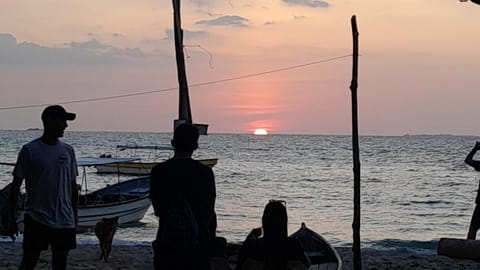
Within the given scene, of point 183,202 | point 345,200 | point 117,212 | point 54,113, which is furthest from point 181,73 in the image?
point 345,200

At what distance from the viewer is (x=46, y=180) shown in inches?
249

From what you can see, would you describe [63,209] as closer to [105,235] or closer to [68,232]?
[68,232]

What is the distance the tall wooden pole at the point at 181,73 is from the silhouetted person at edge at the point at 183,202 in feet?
11.2

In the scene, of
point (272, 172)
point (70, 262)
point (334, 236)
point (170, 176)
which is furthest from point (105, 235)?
point (272, 172)

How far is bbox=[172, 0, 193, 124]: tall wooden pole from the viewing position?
8.84 meters

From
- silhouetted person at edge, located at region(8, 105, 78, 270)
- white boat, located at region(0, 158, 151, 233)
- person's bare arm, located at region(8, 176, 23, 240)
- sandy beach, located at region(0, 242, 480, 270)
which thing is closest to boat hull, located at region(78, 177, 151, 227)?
white boat, located at region(0, 158, 151, 233)

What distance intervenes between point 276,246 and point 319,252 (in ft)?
11.0

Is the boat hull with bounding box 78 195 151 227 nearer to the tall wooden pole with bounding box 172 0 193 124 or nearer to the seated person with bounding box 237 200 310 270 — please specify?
the tall wooden pole with bounding box 172 0 193 124

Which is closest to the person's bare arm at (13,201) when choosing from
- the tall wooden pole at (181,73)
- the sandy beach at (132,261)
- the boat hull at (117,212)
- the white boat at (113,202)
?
the tall wooden pole at (181,73)

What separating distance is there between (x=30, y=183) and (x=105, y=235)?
5478 millimetres

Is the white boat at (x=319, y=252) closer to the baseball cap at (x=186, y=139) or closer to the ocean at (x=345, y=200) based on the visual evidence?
the baseball cap at (x=186, y=139)

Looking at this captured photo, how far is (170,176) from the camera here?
5156 mm

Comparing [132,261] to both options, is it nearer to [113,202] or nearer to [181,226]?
[181,226]

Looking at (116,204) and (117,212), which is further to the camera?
(117,212)
